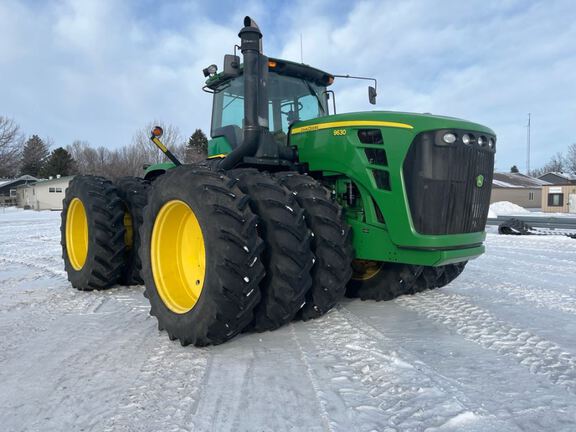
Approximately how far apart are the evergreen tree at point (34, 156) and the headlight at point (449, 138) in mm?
71865

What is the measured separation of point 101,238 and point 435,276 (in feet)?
11.6

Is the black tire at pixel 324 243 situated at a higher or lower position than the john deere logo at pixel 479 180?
lower

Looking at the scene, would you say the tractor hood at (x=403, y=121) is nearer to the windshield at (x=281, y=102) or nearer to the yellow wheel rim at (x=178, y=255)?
the windshield at (x=281, y=102)

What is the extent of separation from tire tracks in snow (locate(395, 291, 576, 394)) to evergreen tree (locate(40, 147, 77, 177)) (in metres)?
64.3

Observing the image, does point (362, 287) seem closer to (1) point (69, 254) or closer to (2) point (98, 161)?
(1) point (69, 254)

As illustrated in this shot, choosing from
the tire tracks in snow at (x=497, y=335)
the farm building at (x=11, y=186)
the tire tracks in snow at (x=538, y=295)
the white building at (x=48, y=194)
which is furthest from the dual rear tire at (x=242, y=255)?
the farm building at (x=11, y=186)

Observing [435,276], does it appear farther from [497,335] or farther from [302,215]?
[302,215]

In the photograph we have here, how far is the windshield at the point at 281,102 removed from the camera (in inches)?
176

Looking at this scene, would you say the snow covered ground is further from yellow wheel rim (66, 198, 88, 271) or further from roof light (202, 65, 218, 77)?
roof light (202, 65, 218, 77)

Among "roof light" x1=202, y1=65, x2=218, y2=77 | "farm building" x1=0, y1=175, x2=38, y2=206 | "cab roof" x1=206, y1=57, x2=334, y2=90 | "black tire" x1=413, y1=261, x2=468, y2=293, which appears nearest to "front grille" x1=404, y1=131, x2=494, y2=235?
"black tire" x1=413, y1=261, x2=468, y2=293

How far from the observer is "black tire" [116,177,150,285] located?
5051 mm

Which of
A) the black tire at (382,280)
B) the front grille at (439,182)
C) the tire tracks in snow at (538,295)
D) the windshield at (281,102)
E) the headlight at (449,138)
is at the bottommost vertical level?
the tire tracks in snow at (538,295)

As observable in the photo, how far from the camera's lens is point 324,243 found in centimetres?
324

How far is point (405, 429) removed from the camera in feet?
6.48
